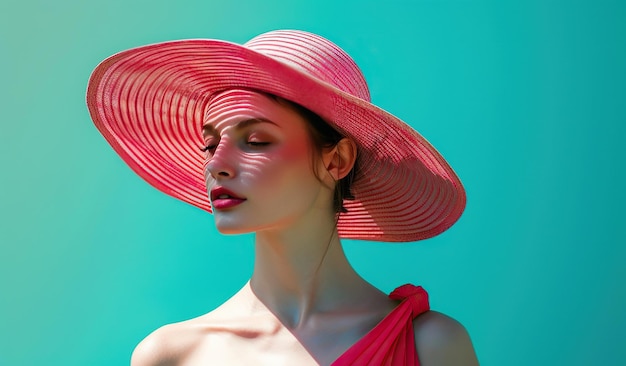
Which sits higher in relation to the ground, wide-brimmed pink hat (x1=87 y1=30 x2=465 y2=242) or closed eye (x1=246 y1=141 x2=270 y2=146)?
wide-brimmed pink hat (x1=87 y1=30 x2=465 y2=242)

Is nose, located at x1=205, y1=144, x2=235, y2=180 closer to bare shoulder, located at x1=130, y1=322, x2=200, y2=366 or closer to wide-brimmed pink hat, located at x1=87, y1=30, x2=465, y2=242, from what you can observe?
wide-brimmed pink hat, located at x1=87, y1=30, x2=465, y2=242

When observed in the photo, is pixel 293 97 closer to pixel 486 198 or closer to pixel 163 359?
pixel 163 359

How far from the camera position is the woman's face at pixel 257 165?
2.09 meters

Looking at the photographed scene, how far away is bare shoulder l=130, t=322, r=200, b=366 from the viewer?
223 centimetres

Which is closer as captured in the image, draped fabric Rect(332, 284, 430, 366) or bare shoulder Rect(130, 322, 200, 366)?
draped fabric Rect(332, 284, 430, 366)

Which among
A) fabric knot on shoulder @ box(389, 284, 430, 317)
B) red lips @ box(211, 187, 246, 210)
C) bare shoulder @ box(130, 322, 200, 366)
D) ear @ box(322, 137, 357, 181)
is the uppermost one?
ear @ box(322, 137, 357, 181)

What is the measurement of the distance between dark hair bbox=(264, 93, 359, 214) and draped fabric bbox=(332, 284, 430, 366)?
28 cm

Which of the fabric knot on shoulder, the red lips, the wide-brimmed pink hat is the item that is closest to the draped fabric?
the fabric knot on shoulder

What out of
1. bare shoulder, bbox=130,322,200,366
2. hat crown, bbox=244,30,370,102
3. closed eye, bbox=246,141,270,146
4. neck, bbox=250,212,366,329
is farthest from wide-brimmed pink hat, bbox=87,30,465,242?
bare shoulder, bbox=130,322,200,366

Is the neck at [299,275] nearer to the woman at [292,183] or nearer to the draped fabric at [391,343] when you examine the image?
the woman at [292,183]

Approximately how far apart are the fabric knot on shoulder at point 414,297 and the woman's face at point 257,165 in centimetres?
26

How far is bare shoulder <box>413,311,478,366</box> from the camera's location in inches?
83.9

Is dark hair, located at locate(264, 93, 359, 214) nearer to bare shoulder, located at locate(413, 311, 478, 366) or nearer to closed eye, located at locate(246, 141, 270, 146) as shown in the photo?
closed eye, located at locate(246, 141, 270, 146)

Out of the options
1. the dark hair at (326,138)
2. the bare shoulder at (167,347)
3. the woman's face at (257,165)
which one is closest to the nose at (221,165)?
the woman's face at (257,165)
